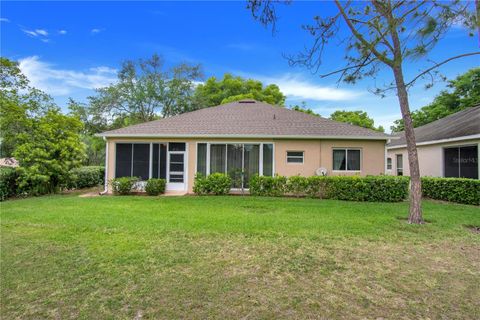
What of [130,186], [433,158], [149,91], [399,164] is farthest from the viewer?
[149,91]

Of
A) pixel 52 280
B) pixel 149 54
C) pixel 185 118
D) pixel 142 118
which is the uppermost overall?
pixel 149 54

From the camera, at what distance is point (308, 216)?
737cm

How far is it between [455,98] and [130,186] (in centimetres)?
2957

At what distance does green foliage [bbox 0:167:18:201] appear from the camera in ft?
35.9

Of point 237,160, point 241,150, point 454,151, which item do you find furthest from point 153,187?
point 454,151

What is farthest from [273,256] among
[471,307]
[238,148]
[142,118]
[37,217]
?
[142,118]

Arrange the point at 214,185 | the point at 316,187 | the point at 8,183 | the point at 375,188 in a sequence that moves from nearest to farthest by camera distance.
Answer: the point at 375,188 → the point at 316,187 → the point at 8,183 → the point at 214,185

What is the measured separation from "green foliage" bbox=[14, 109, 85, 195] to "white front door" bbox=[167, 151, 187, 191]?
4163mm

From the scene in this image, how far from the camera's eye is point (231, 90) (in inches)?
1236

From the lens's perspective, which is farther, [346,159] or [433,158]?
[433,158]

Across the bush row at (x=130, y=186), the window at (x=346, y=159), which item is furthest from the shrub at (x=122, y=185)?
the window at (x=346, y=159)

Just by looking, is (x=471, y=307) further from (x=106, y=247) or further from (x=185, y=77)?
(x=185, y=77)

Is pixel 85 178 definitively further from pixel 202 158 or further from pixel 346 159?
pixel 346 159

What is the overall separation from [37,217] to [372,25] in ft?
32.6
